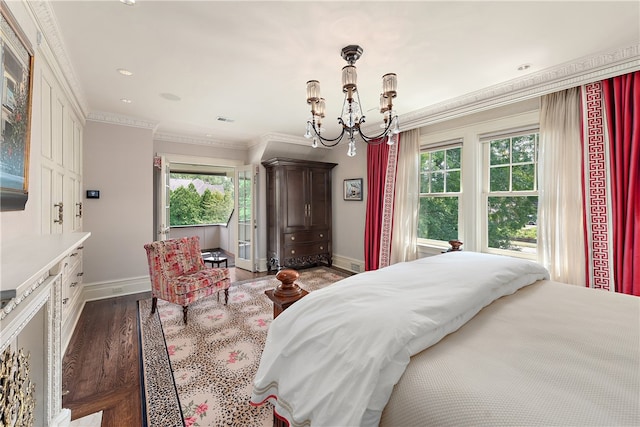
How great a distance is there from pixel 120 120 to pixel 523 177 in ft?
16.9

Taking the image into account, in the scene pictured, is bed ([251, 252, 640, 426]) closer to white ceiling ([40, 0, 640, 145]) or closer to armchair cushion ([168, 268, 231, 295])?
white ceiling ([40, 0, 640, 145])

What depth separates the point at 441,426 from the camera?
734 millimetres

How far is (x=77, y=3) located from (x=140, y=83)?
114 cm

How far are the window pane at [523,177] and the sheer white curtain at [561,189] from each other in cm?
20

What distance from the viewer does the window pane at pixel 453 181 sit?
3.61 m

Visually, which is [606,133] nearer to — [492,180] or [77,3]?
[492,180]

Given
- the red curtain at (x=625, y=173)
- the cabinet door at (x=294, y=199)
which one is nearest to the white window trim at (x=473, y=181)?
the red curtain at (x=625, y=173)

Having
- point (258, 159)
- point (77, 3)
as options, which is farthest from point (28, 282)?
point (258, 159)

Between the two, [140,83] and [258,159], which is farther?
[258,159]

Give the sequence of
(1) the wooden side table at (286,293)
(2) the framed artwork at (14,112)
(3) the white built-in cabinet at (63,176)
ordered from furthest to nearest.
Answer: (3) the white built-in cabinet at (63,176) < (1) the wooden side table at (286,293) < (2) the framed artwork at (14,112)

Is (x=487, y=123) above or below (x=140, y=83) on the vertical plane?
below

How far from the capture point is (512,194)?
3082mm

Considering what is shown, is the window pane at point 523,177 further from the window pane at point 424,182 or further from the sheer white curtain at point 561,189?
the window pane at point 424,182

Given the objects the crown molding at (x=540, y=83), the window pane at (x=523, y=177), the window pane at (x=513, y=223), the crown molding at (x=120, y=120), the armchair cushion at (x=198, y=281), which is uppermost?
the crown molding at (x=120, y=120)
